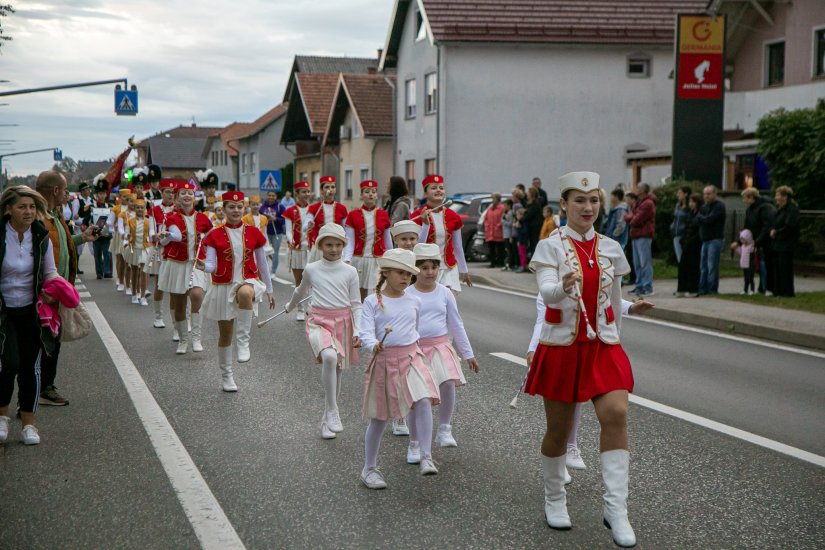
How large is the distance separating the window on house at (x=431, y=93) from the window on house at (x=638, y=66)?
7333 mm

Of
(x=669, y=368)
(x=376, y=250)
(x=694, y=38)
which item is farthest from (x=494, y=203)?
(x=669, y=368)

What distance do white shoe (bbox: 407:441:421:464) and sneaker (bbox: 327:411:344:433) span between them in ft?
2.71

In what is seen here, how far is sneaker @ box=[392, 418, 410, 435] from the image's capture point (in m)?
7.45

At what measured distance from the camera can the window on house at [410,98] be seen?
43.5 m

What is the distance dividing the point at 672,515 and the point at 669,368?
528 centimetres

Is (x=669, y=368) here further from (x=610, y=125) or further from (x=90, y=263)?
(x=610, y=125)

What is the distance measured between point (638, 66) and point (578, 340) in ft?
A: 122

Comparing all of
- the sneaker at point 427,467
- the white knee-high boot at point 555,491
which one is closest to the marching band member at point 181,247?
the sneaker at point 427,467

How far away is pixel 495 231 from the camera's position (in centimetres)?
2455

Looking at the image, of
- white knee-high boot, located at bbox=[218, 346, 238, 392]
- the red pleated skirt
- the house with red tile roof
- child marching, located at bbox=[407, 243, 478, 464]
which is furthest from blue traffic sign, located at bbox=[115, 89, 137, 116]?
the red pleated skirt

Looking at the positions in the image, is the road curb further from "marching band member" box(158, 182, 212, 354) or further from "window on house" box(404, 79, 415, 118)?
"window on house" box(404, 79, 415, 118)

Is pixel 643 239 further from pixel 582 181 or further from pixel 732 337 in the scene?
pixel 582 181

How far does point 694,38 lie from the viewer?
81.5 feet

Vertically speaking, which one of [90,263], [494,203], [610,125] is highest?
[610,125]
